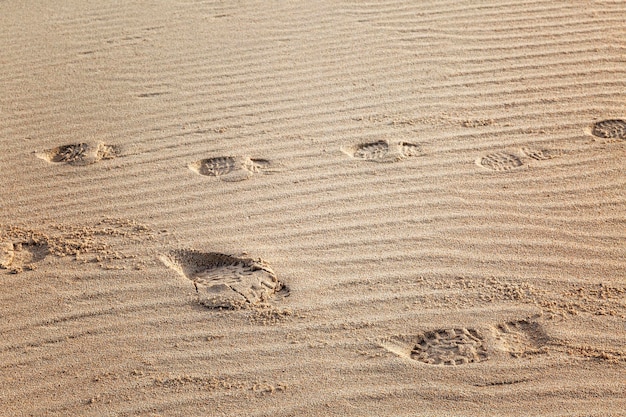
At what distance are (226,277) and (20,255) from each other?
3.70 feet

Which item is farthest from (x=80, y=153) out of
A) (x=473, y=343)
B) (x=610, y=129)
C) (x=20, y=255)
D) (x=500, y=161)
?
(x=610, y=129)

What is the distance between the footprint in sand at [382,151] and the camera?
4.36 metres

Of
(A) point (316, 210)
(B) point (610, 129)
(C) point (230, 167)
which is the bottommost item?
(A) point (316, 210)

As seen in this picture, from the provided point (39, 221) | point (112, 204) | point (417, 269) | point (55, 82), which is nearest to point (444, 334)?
point (417, 269)

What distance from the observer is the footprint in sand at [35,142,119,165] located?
4.48m

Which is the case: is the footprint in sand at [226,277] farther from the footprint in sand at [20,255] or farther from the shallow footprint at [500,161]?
the shallow footprint at [500,161]

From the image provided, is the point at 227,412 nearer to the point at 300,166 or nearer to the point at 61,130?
the point at 300,166

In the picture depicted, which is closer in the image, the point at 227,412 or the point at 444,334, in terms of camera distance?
the point at 227,412

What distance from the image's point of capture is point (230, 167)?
14.3 feet

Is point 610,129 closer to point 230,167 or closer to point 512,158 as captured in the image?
point 512,158

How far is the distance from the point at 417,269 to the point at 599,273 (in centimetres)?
87

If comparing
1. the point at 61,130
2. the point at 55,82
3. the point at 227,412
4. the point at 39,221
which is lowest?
the point at 227,412

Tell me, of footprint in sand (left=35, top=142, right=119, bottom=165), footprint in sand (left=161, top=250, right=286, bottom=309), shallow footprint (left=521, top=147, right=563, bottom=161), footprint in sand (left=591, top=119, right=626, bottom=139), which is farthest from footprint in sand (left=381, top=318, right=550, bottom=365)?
footprint in sand (left=35, top=142, right=119, bottom=165)

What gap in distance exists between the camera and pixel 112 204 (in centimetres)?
411
